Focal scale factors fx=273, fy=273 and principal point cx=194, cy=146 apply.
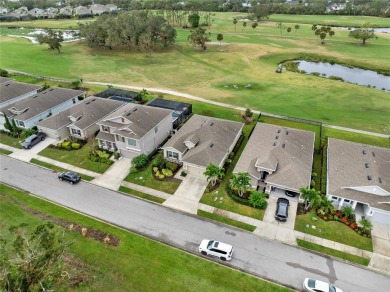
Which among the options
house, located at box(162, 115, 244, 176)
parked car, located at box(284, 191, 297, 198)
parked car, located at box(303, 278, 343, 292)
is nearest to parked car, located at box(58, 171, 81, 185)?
house, located at box(162, 115, 244, 176)

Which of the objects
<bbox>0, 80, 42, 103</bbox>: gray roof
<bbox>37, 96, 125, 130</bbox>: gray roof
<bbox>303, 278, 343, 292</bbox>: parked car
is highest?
<bbox>0, 80, 42, 103</bbox>: gray roof

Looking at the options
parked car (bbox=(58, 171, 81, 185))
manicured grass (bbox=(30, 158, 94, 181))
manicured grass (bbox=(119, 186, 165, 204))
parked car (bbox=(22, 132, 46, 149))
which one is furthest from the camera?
parked car (bbox=(22, 132, 46, 149))

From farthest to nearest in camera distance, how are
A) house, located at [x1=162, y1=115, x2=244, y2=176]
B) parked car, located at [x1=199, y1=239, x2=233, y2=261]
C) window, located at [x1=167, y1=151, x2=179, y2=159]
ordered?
window, located at [x1=167, y1=151, x2=179, y2=159] < house, located at [x1=162, y1=115, x2=244, y2=176] < parked car, located at [x1=199, y1=239, x2=233, y2=261]

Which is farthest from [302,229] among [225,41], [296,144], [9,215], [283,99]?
[225,41]

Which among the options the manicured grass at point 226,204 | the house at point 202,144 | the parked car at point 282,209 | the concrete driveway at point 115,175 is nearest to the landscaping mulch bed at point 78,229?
the concrete driveway at point 115,175

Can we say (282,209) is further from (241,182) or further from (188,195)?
(188,195)

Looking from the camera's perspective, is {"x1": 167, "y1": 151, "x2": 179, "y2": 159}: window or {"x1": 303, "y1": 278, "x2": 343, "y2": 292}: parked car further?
{"x1": 167, "y1": 151, "x2": 179, "y2": 159}: window

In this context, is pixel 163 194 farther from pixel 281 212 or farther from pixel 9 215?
pixel 9 215

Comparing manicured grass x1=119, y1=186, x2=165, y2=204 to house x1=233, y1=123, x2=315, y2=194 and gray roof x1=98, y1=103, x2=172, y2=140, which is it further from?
house x1=233, y1=123, x2=315, y2=194
